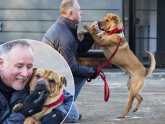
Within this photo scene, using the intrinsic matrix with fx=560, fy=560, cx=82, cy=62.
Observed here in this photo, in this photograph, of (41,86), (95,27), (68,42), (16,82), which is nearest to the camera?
(41,86)

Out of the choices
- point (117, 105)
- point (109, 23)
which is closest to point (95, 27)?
point (109, 23)

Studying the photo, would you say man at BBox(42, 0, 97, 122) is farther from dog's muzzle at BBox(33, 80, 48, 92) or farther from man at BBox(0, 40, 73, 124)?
dog's muzzle at BBox(33, 80, 48, 92)

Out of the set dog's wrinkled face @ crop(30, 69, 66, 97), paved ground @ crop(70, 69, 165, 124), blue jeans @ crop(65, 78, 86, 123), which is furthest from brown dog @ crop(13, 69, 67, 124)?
paved ground @ crop(70, 69, 165, 124)

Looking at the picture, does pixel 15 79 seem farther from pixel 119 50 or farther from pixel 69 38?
pixel 119 50

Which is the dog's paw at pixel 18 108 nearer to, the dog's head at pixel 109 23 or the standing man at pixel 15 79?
the standing man at pixel 15 79

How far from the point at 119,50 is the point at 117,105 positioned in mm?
2336

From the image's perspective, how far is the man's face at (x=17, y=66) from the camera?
285 cm

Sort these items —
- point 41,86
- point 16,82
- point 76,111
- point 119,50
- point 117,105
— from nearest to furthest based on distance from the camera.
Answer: point 41,86 < point 16,82 < point 76,111 < point 119,50 < point 117,105

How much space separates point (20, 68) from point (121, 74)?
46.2 feet

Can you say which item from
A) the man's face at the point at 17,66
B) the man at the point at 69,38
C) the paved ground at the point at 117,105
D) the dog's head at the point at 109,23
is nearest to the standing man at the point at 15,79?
the man's face at the point at 17,66

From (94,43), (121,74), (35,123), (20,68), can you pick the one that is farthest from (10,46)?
(121,74)

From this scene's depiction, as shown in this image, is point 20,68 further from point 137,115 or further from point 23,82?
point 137,115

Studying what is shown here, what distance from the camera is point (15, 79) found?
288 centimetres

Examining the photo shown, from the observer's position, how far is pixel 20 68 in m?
2.85
